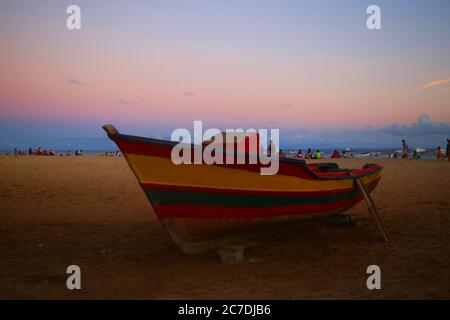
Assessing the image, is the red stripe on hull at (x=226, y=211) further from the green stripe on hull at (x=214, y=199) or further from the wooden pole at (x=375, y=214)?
the wooden pole at (x=375, y=214)

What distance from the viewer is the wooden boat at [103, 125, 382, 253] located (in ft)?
17.1

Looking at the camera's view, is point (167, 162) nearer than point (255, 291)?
No

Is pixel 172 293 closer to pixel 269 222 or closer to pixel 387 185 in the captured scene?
pixel 269 222

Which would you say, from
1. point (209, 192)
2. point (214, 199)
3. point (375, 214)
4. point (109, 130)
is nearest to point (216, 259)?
point (214, 199)

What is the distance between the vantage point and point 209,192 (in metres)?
5.49

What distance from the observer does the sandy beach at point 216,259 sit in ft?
14.6

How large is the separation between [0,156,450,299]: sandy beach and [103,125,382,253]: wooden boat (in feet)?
1.64

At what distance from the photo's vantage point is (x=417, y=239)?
6574mm

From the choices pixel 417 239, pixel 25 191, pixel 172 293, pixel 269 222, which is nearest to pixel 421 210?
pixel 417 239

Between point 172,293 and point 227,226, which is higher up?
point 227,226

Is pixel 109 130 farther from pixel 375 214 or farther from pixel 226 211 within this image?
pixel 375 214

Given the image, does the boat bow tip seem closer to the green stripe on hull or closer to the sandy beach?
the green stripe on hull

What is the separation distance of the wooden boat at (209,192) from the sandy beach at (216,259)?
0.50 meters
